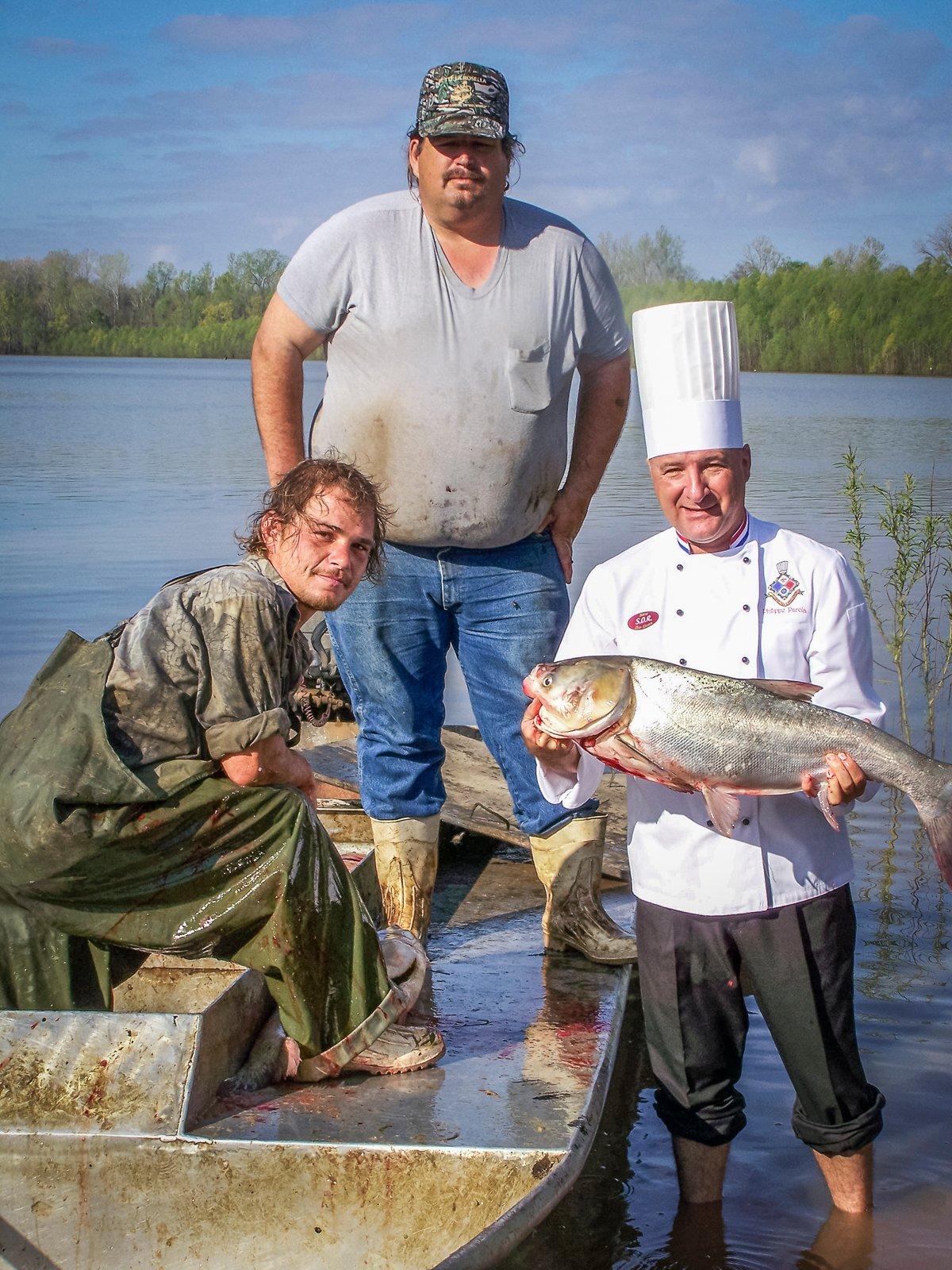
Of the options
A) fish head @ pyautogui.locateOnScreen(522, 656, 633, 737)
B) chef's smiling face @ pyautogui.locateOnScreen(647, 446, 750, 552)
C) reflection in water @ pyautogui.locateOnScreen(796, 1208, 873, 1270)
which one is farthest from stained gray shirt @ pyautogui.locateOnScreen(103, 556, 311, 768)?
reflection in water @ pyautogui.locateOnScreen(796, 1208, 873, 1270)

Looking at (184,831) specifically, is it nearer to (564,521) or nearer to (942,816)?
(942,816)

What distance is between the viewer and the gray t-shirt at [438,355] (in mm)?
4730

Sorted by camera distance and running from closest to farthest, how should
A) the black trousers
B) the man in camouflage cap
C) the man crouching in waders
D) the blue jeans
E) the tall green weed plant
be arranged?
the black trousers < the man crouching in waders < the man in camouflage cap < the blue jeans < the tall green weed plant

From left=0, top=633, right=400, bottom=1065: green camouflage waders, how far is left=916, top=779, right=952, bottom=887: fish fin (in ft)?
4.98

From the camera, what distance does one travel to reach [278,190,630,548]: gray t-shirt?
186 inches

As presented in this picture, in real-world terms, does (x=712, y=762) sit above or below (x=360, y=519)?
below

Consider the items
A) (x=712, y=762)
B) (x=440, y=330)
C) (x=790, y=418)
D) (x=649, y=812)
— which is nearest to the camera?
(x=712, y=762)

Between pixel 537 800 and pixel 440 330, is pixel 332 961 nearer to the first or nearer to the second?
pixel 537 800

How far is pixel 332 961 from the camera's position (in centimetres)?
368

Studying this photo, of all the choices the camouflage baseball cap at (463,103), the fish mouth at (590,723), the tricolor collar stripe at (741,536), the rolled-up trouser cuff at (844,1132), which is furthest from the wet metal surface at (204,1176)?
the camouflage baseball cap at (463,103)

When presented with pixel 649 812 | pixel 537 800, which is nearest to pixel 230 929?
pixel 649 812

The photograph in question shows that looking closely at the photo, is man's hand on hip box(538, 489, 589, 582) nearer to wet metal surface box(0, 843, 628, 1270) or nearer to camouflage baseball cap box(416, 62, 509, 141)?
camouflage baseball cap box(416, 62, 509, 141)

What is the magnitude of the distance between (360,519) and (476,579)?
1.04 meters

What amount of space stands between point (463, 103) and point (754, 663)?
2287 millimetres
